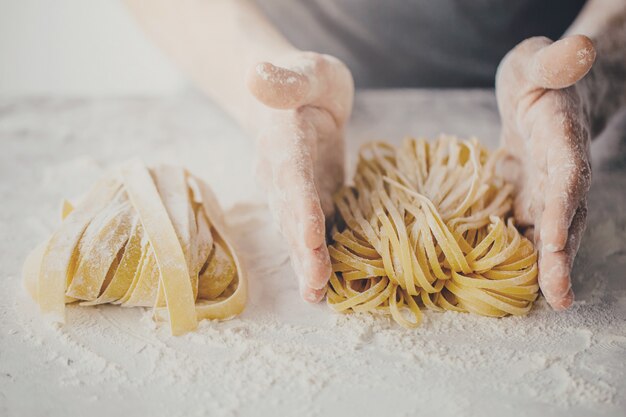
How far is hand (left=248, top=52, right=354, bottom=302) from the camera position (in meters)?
1.04

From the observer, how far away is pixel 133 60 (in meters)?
3.04

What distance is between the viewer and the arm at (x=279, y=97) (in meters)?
1.06

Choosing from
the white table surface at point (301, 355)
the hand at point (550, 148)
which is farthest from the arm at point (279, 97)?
the hand at point (550, 148)

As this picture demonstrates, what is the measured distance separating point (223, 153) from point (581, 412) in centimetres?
107

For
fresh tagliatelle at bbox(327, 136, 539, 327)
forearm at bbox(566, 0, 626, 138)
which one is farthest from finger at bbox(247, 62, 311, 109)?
forearm at bbox(566, 0, 626, 138)

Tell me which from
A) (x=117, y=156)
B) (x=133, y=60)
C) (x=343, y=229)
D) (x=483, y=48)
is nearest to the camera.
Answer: (x=343, y=229)

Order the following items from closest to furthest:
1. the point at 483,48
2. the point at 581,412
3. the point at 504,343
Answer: the point at 581,412 → the point at 504,343 → the point at 483,48

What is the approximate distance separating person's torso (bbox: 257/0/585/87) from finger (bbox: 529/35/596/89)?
608mm

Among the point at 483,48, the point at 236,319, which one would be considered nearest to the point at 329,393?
the point at 236,319

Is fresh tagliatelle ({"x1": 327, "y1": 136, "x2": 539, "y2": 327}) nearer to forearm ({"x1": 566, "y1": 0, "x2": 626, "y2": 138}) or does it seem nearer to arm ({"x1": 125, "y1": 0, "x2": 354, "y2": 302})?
arm ({"x1": 125, "y1": 0, "x2": 354, "y2": 302})

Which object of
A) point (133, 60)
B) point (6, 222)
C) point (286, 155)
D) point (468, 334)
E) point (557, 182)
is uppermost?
point (557, 182)

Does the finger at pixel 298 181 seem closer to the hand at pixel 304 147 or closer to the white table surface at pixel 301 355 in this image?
the hand at pixel 304 147

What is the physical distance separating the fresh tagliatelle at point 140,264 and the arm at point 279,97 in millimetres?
132

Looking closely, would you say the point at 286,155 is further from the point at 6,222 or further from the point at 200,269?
the point at 6,222
